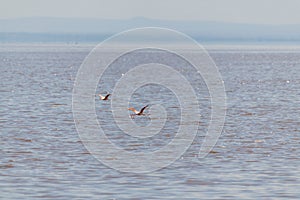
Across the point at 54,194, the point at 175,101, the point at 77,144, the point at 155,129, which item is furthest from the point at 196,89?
the point at 54,194

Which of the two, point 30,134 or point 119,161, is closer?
point 119,161

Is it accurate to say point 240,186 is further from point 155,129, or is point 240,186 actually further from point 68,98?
point 68,98

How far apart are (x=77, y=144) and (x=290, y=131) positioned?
717 centimetres

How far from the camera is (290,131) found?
89.9 ft

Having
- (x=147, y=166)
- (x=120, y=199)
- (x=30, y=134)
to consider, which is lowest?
(x=120, y=199)

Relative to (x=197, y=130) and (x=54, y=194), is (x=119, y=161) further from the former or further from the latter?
(x=197, y=130)

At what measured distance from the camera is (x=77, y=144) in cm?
2420

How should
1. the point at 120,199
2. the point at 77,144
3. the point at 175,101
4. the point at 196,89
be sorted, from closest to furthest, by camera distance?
the point at 120,199
the point at 77,144
the point at 175,101
the point at 196,89

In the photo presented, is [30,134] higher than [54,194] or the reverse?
higher

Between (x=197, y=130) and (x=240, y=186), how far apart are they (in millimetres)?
9853

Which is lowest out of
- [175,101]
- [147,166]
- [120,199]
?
[120,199]

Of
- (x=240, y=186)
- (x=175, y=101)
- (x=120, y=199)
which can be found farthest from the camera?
(x=175, y=101)

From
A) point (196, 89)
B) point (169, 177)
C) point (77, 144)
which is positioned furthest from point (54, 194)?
point (196, 89)

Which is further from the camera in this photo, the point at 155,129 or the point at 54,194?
the point at 155,129
